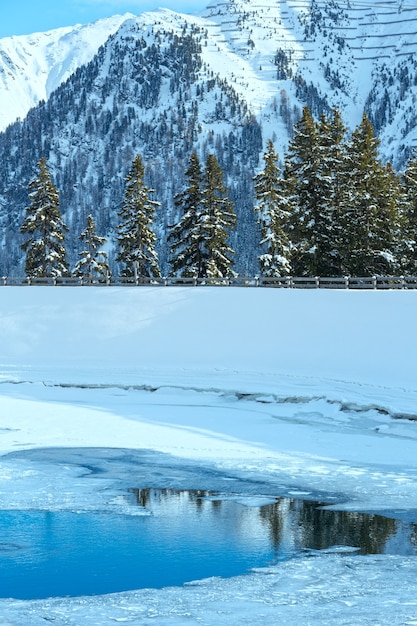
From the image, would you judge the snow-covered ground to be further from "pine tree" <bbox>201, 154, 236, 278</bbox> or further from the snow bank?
"pine tree" <bbox>201, 154, 236, 278</bbox>

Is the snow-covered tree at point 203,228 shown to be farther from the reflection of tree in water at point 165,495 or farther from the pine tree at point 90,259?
the reflection of tree in water at point 165,495

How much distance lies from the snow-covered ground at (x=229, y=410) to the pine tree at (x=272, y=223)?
490cm

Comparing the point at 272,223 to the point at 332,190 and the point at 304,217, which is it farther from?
the point at 332,190

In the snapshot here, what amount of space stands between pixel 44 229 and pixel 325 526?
41158 mm

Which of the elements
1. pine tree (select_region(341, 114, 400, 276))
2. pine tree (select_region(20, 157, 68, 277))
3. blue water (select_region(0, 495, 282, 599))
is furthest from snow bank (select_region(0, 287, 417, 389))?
blue water (select_region(0, 495, 282, 599))

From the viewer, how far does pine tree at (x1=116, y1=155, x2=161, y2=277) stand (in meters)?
53.4

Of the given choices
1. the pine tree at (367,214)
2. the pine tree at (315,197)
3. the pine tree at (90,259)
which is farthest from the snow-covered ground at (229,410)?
the pine tree at (90,259)

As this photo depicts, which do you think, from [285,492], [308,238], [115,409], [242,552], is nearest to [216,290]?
[308,238]

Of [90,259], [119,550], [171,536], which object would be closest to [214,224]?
[90,259]

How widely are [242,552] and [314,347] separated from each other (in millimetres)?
25175

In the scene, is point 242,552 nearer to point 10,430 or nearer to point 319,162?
point 10,430

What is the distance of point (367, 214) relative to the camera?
47812 millimetres

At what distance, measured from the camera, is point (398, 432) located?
1092 inches

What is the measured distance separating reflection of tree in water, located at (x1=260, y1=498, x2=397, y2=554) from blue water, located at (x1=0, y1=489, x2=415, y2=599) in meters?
0.02
